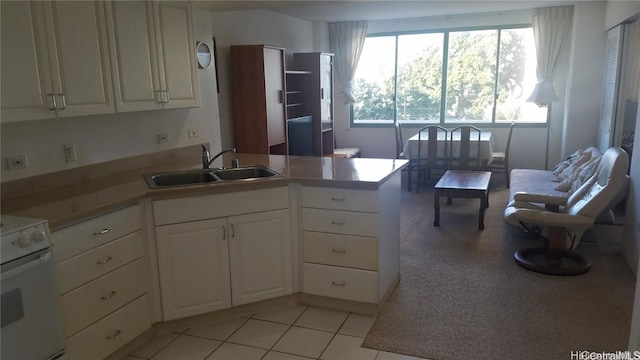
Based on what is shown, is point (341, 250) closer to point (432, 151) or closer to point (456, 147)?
point (432, 151)

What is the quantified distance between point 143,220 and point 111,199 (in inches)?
9.6

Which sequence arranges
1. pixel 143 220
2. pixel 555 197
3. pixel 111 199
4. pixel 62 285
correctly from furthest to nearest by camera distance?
pixel 555 197 < pixel 143 220 < pixel 111 199 < pixel 62 285

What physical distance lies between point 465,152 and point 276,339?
4275mm

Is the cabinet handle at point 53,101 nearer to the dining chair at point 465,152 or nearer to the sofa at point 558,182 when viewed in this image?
the sofa at point 558,182

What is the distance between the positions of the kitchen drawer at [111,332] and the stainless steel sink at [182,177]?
2.57 feet

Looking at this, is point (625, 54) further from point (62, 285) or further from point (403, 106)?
point (62, 285)

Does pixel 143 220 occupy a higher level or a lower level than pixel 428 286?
higher

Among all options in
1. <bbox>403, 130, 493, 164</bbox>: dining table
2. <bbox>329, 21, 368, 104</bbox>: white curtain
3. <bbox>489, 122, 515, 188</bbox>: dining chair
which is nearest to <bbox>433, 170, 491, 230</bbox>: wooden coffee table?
<bbox>403, 130, 493, 164</bbox>: dining table

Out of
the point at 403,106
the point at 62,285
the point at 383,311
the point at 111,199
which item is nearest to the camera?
the point at 62,285

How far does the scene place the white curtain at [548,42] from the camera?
6480mm

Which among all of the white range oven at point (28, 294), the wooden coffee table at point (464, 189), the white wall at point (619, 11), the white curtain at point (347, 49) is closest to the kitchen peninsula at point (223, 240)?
the white range oven at point (28, 294)

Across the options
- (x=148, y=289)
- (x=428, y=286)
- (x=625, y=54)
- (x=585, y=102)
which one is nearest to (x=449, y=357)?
(x=428, y=286)

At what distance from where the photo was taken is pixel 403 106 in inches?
307

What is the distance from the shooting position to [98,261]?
2369 mm
